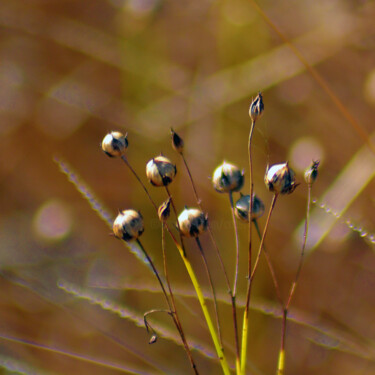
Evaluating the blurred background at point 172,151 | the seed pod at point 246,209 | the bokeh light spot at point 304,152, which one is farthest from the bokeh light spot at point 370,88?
the seed pod at point 246,209

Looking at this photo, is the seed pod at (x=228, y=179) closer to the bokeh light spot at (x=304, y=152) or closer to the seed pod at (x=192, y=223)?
the seed pod at (x=192, y=223)

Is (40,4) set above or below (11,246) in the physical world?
above

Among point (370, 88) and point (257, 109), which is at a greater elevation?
point (370, 88)

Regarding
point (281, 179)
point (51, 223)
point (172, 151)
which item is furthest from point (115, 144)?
point (51, 223)

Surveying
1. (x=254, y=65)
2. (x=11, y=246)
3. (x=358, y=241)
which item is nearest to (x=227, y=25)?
(x=254, y=65)

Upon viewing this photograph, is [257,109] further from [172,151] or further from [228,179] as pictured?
[172,151]

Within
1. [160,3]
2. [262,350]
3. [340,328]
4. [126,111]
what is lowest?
[262,350]

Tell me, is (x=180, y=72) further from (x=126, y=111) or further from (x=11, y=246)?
(x=11, y=246)
